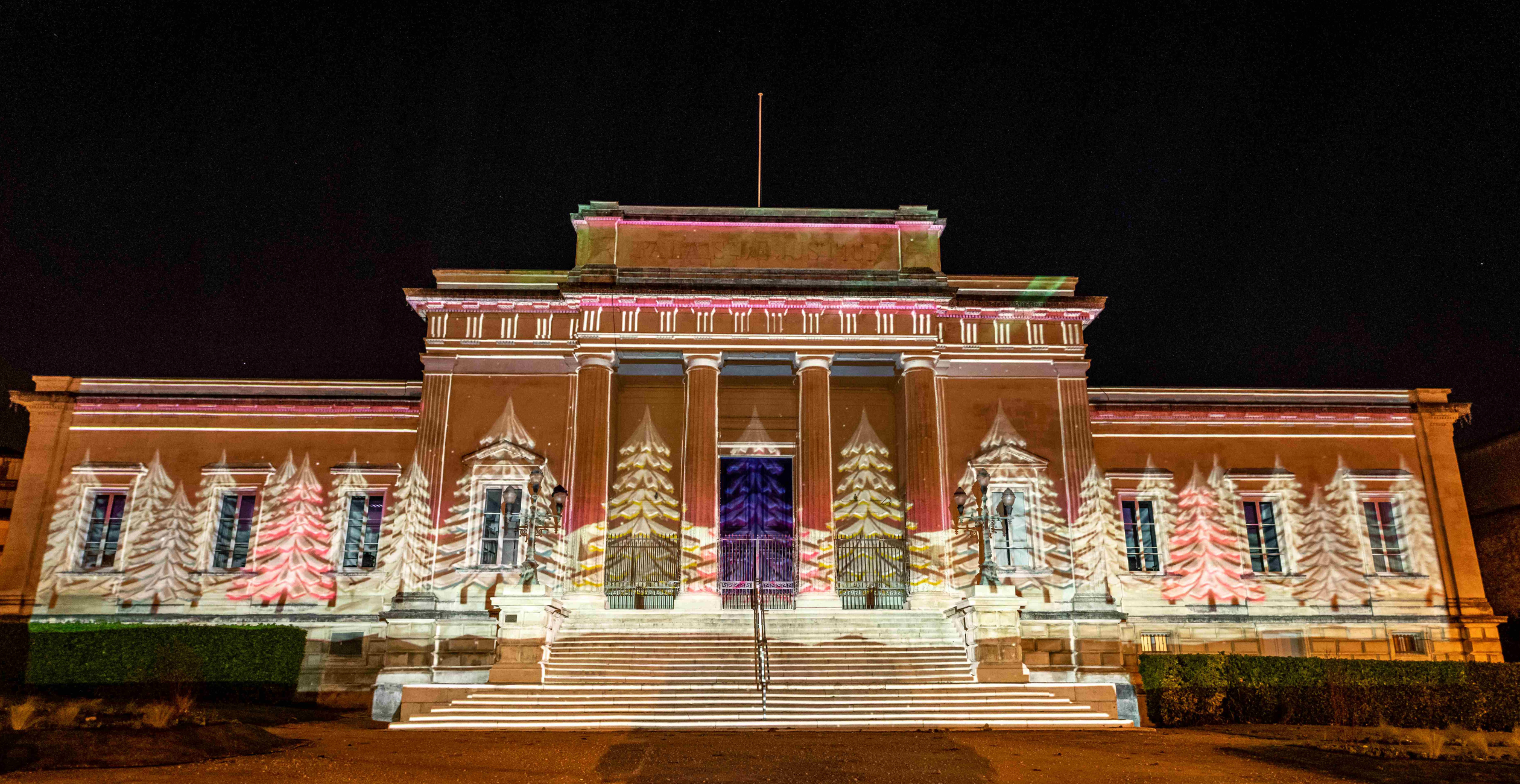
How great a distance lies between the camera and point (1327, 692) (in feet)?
48.7

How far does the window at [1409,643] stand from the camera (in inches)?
817

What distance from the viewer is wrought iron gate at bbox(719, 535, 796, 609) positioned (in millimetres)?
19266

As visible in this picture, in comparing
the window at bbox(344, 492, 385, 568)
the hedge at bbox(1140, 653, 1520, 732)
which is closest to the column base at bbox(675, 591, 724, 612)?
the window at bbox(344, 492, 385, 568)

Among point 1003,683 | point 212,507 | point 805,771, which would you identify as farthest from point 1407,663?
point 212,507

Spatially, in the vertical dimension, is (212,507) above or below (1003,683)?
above

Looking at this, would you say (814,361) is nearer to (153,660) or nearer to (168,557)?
(153,660)

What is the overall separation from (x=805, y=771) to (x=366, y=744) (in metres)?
5.85

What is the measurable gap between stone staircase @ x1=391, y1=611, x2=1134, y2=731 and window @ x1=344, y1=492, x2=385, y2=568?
6.16 metres

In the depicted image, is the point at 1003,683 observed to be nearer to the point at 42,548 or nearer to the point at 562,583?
the point at 562,583

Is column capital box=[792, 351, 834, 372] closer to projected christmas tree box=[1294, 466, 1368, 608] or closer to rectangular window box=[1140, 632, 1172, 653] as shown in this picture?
rectangular window box=[1140, 632, 1172, 653]

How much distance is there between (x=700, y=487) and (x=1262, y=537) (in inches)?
507

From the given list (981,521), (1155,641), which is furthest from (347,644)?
(1155,641)

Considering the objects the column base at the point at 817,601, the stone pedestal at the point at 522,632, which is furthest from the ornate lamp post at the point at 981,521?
the stone pedestal at the point at 522,632

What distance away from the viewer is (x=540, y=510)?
1944 centimetres
